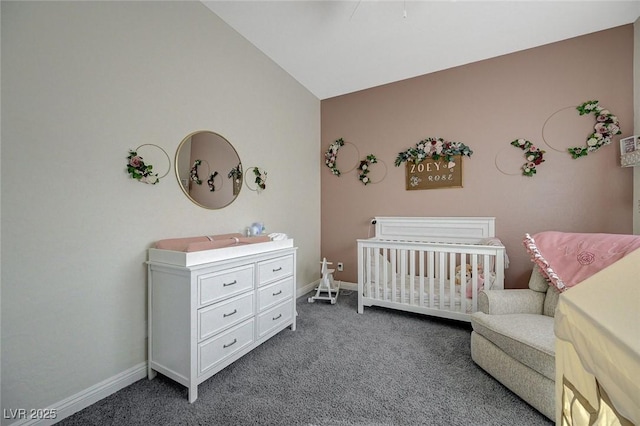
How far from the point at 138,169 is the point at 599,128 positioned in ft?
12.8

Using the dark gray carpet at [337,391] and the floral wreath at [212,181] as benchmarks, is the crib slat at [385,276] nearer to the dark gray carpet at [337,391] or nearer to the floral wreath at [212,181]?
the dark gray carpet at [337,391]

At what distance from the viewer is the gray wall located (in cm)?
112

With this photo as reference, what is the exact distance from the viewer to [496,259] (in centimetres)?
204

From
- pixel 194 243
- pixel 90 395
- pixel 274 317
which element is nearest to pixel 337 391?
pixel 274 317

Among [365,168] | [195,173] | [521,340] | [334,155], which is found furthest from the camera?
[334,155]

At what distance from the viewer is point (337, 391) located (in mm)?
1420

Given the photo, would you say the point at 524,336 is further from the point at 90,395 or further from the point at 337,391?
the point at 90,395

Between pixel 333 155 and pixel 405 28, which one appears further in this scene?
pixel 333 155

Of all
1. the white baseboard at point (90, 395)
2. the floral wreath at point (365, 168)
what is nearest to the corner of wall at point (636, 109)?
the floral wreath at point (365, 168)

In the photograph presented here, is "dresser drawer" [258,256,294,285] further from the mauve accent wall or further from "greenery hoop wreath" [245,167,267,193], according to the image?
the mauve accent wall

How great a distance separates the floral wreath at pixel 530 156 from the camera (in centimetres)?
244

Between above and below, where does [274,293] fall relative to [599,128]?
below

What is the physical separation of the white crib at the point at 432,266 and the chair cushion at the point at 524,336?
0.52m

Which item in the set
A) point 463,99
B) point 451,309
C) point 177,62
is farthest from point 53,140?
point 463,99
